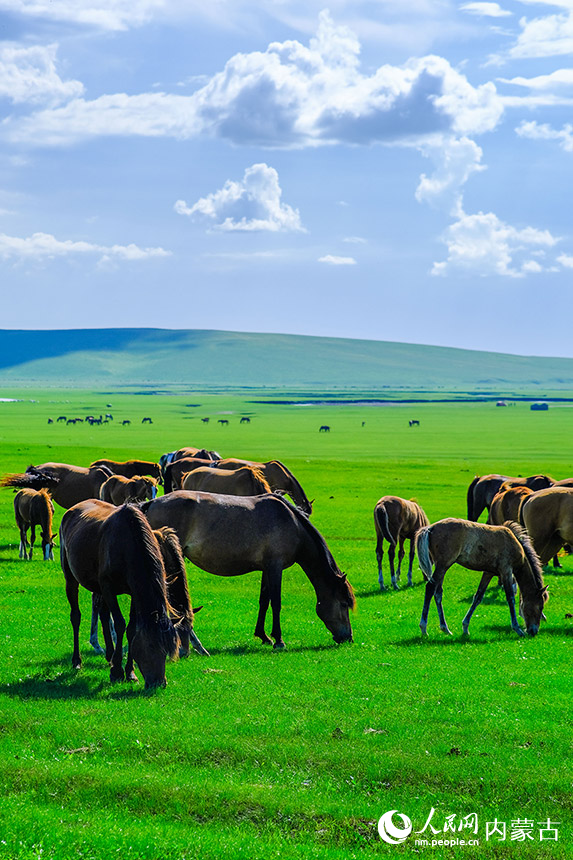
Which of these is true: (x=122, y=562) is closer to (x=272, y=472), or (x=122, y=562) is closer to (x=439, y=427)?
(x=272, y=472)

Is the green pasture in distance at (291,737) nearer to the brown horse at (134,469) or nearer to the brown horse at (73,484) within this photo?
the brown horse at (73,484)

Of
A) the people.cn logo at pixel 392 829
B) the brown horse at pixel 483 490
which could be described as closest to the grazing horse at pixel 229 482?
the brown horse at pixel 483 490

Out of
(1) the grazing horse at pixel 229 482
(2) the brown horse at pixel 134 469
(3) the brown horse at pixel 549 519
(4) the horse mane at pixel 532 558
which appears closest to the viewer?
(4) the horse mane at pixel 532 558

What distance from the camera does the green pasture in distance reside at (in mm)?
8562

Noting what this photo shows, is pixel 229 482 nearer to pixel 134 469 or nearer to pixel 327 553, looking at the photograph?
pixel 134 469

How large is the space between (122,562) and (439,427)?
392 feet

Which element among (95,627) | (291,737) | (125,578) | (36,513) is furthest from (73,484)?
(291,737)

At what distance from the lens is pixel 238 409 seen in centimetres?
19162

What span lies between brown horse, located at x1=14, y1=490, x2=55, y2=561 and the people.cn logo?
1785 centimetres

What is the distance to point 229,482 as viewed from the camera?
26.4m

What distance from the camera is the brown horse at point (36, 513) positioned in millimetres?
24938

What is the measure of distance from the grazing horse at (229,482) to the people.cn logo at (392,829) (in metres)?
16.9

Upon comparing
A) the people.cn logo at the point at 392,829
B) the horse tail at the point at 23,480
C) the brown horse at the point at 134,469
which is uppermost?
the horse tail at the point at 23,480

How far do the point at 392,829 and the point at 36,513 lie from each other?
18.4m
